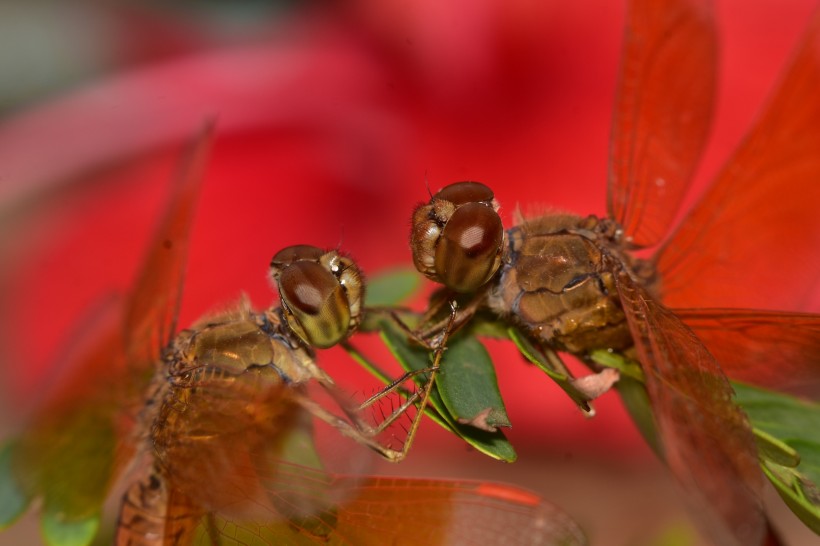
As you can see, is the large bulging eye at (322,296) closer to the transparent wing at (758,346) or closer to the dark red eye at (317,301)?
the dark red eye at (317,301)

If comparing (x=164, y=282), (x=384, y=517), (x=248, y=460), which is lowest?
(x=384, y=517)

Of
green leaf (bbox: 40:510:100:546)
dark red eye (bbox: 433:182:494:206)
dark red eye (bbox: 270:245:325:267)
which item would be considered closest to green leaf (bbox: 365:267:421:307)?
dark red eye (bbox: 270:245:325:267)

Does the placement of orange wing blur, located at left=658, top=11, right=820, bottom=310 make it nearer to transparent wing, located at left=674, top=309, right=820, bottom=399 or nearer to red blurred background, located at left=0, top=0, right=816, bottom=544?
transparent wing, located at left=674, top=309, right=820, bottom=399

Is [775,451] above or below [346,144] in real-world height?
below

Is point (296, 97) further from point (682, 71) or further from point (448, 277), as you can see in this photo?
point (448, 277)

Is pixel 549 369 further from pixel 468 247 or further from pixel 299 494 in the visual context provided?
pixel 299 494

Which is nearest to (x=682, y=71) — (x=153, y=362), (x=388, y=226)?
(x=153, y=362)

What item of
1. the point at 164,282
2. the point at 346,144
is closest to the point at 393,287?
the point at 164,282
